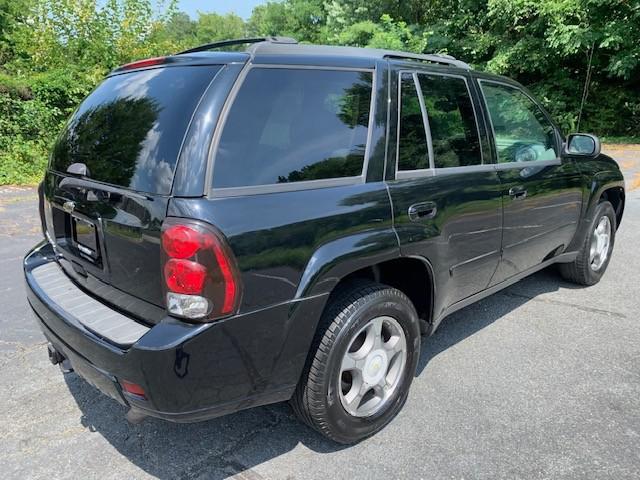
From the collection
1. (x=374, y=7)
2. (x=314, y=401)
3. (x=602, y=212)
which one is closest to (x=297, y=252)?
(x=314, y=401)

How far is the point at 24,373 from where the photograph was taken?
10.6 feet

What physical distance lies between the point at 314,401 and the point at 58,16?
44.8 feet

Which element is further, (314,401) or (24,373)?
(24,373)

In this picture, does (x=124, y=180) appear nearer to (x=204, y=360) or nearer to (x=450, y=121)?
(x=204, y=360)

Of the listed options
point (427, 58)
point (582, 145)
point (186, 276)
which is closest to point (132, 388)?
point (186, 276)

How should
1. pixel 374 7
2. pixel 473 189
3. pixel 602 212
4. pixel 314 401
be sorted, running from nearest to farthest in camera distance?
pixel 314 401 < pixel 473 189 < pixel 602 212 < pixel 374 7

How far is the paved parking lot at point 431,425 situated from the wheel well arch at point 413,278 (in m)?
0.51

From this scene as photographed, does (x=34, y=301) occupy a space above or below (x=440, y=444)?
above

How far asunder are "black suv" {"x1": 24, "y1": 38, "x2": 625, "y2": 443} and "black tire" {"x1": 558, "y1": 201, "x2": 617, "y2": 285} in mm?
1663

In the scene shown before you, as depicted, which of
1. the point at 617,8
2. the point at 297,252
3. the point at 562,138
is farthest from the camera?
the point at 617,8

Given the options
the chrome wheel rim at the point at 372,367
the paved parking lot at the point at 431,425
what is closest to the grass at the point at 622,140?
the paved parking lot at the point at 431,425

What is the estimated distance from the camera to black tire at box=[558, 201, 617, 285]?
4.46 m

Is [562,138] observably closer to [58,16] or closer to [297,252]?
[297,252]

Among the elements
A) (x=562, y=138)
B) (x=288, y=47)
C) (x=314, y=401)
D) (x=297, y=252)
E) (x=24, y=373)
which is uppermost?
(x=288, y=47)
